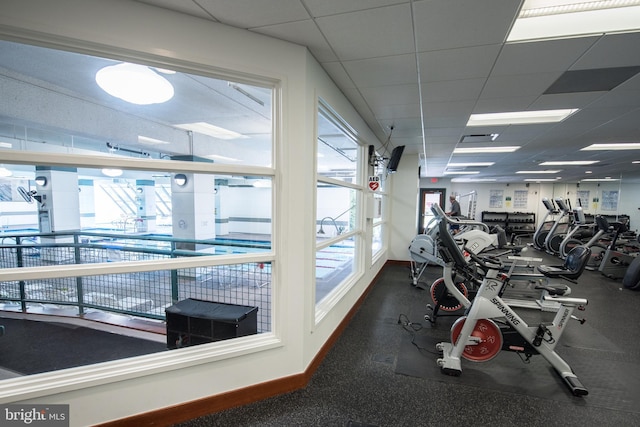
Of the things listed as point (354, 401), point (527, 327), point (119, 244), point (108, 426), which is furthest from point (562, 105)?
point (119, 244)

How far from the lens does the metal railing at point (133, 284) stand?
3050 mm

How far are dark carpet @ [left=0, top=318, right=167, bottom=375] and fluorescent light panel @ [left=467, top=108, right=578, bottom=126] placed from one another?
494 centimetres

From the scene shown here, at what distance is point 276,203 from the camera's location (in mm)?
2002

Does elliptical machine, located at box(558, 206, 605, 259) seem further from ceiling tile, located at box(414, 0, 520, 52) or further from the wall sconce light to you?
the wall sconce light

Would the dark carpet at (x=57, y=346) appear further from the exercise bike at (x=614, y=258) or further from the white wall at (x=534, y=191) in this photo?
the white wall at (x=534, y=191)

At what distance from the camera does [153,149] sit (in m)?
4.36

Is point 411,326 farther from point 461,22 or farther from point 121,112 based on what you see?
point 121,112

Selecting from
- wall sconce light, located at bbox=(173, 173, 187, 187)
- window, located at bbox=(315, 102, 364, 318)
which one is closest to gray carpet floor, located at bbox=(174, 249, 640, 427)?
window, located at bbox=(315, 102, 364, 318)

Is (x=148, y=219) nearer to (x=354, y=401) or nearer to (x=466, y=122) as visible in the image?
(x=354, y=401)

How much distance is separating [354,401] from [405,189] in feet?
16.5

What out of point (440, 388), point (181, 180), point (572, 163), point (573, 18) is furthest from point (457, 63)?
point (572, 163)

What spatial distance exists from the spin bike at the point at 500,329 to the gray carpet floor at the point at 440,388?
176 mm

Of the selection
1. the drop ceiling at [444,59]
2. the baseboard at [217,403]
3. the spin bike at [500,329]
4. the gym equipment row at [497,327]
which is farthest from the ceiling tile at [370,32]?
the baseboard at [217,403]

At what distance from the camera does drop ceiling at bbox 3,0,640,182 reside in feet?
5.19
